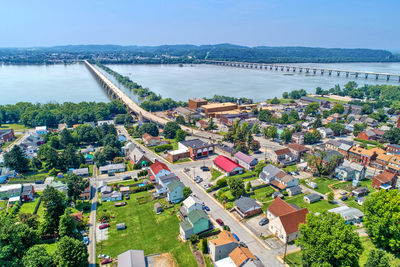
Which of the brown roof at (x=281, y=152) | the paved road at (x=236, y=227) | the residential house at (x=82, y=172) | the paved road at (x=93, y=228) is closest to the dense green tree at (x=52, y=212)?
the paved road at (x=93, y=228)

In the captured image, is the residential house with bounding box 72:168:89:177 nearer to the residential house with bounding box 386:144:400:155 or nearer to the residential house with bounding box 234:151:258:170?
the residential house with bounding box 234:151:258:170

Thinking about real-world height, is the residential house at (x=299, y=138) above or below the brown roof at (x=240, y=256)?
above

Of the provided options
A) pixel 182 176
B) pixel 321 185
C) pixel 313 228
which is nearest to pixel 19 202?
pixel 182 176

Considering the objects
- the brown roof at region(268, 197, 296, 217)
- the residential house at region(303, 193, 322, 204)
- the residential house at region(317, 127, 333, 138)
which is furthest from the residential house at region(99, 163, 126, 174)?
the residential house at region(317, 127, 333, 138)

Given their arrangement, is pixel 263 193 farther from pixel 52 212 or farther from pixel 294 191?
pixel 52 212

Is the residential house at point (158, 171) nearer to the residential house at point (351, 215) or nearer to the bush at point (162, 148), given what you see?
the bush at point (162, 148)

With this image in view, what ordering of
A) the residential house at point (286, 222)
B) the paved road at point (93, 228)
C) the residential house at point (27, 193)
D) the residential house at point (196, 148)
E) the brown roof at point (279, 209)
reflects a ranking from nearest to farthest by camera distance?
the paved road at point (93, 228) < the residential house at point (286, 222) < the brown roof at point (279, 209) < the residential house at point (27, 193) < the residential house at point (196, 148)

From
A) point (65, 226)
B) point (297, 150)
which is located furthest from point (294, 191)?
point (65, 226)
